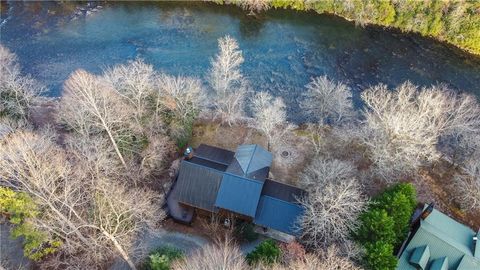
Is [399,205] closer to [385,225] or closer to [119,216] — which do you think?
[385,225]

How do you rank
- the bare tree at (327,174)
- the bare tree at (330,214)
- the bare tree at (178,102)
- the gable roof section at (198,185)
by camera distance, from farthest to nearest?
the bare tree at (178,102)
the gable roof section at (198,185)
the bare tree at (327,174)
the bare tree at (330,214)

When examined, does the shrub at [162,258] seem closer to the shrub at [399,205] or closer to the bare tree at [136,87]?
the bare tree at [136,87]

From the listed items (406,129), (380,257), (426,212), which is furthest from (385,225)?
(406,129)

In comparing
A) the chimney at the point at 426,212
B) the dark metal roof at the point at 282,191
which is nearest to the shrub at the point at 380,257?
the chimney at the point at 426,212

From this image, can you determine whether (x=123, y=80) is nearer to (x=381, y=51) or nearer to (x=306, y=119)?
(x=306, y=119)

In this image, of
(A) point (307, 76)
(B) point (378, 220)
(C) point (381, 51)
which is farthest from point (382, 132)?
(C) point (381, 51)

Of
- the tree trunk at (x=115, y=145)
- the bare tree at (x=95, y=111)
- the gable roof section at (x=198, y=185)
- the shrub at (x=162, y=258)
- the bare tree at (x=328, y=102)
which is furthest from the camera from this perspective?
the bare tree at (x=328, y=102)

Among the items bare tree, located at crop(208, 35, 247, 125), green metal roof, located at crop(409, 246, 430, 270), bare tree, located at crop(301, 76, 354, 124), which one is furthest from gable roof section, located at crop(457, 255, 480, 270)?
bare tree, located at crop(208, 35, 247, 125)
